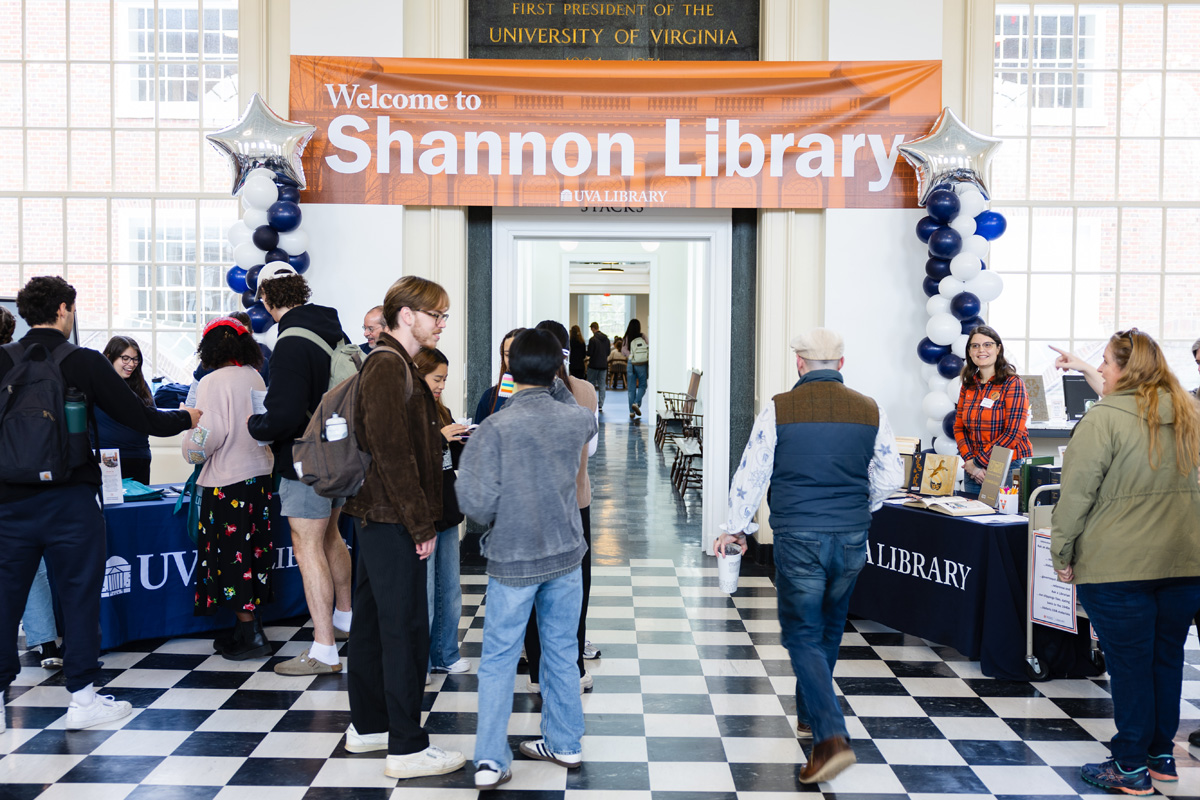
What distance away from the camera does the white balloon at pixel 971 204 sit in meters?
5.55

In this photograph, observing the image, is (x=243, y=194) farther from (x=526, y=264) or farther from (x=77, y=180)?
(x=526, y=264)

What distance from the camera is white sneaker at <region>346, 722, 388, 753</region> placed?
3158mm

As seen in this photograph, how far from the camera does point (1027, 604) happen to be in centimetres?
390

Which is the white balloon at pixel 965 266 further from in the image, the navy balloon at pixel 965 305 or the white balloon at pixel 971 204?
the white balloon at pixel 971 204

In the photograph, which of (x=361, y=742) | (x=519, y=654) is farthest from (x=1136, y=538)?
(x=361, y=742)

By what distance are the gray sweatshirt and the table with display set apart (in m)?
2.18

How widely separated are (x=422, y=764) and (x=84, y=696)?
1400 millimetres

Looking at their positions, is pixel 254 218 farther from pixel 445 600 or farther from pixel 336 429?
pixel 336 429

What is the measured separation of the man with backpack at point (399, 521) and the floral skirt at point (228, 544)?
1.27 m

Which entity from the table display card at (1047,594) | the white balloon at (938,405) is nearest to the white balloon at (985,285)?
the white balloon at (938,405)

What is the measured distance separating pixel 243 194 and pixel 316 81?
0.94 m

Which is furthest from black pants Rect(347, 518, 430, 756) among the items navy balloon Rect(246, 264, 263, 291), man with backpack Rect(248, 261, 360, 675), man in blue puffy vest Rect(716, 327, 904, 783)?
navy balloon Rect(246, 264, 263, 291)

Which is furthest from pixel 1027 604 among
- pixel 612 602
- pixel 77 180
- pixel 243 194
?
pixel 77 180

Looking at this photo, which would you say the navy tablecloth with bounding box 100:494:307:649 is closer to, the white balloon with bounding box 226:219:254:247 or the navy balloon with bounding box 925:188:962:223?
the white balloon with bounding box 226:219:254:247
